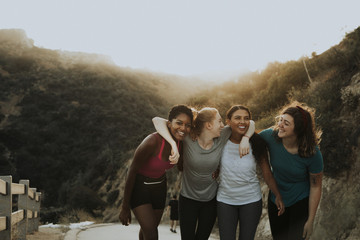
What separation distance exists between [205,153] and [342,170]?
19.9ft

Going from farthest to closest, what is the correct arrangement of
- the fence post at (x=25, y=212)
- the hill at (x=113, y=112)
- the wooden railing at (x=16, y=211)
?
1. the hill at (x=113, y=112)
2. the fence post at (x=25, y=212)
3. the wooden railing at (x=16, y=211)

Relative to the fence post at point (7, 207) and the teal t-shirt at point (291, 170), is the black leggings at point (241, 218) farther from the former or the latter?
the fence post at point (7, 207)

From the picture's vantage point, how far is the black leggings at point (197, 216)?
14.1 ft

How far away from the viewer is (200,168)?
4219 millimetres

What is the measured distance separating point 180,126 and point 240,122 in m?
0.70

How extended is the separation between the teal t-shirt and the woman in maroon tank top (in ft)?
3.46

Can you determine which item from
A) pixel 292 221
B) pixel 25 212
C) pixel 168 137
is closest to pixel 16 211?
pixel 25 212

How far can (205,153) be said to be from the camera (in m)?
4.25

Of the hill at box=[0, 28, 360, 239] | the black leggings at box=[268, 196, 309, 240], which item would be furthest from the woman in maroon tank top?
the hill at box=[0, 28, 360, 239]

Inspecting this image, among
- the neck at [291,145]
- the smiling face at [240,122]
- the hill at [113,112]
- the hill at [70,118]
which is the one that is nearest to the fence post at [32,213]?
the hill at [113,112]

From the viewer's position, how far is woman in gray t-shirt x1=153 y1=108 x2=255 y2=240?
4.24 metres

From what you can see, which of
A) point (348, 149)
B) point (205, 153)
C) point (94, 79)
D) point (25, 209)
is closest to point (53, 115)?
point (94, 79)

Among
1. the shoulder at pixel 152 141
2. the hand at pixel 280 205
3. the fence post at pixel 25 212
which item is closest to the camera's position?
the hand at pixel 280 205

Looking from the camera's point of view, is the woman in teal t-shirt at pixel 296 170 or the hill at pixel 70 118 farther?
the hill at pixel 70 118
